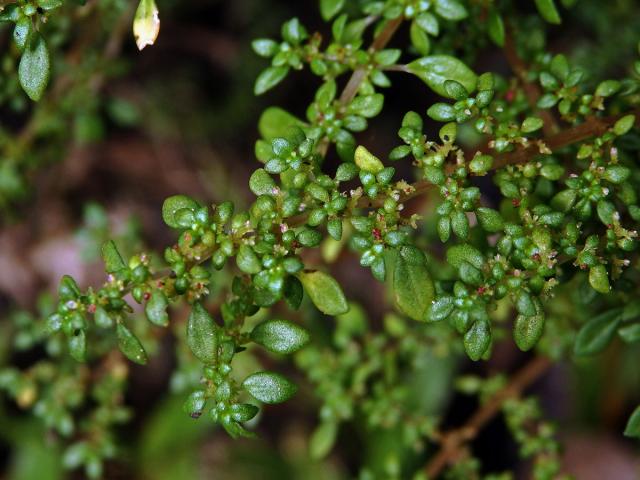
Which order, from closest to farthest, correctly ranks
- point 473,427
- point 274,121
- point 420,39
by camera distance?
point 420,39, point 274,121, point 473,427

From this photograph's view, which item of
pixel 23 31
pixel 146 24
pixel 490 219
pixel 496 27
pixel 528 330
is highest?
pixel 23 31

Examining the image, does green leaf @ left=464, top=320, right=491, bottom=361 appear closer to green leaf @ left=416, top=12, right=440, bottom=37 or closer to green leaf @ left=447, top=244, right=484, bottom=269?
green leaf @ left=447, top=244, right=484, bottom=269

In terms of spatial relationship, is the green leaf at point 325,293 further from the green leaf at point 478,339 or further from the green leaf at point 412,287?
the green leaf at point 478,339

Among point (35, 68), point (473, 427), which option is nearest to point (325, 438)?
point (473, 427)

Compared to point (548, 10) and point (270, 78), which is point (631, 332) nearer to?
point (548, 10)

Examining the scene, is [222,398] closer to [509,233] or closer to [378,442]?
[509,233]
